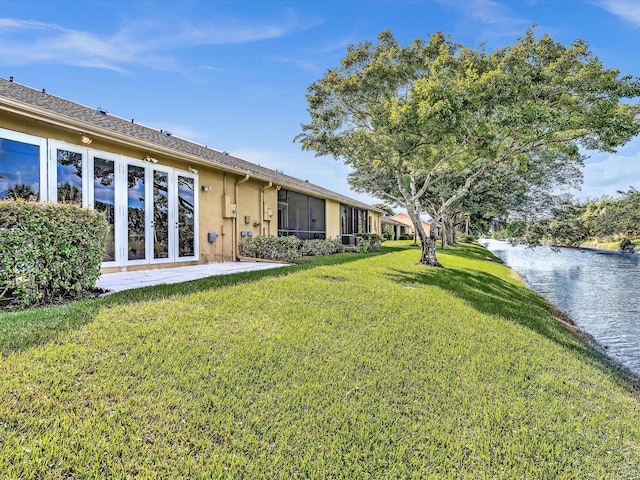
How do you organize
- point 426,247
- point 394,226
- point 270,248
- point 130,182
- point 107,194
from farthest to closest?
1. point 394,226
2. point 426,247
3. point 270,248
4. point 130,182
5. point 107,194

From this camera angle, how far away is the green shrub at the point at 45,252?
398 cm

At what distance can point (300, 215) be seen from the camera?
51.5 feet

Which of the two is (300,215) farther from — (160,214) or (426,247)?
(160,214)

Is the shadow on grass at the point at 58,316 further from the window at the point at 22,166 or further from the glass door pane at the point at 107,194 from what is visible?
the window at the point at 22,166

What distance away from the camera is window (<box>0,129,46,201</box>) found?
5656 mm

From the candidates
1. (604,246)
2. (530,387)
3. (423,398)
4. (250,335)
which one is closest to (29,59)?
(250,335)

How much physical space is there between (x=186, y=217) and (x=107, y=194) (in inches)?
86.2

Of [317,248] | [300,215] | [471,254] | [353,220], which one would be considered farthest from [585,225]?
[317,248]

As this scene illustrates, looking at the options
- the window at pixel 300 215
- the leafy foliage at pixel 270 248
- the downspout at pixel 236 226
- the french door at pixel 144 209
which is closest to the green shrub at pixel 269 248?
the leafy foliage at pixel 270 248

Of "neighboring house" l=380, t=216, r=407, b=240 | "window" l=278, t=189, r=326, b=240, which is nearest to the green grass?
"window" l=278, t=189, r=326, b=240

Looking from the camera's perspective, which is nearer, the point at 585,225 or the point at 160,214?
the point at 160,214

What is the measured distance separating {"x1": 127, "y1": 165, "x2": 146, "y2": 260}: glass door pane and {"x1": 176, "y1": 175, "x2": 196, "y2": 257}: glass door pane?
42.2 inches

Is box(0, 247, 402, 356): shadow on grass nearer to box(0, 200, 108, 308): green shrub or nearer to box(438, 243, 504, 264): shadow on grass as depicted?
box(0, 200, 108, 308): green shrub

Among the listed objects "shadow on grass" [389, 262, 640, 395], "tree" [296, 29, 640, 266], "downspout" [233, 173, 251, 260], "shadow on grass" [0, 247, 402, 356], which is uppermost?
"tree" [296, 29, 640, 266]
